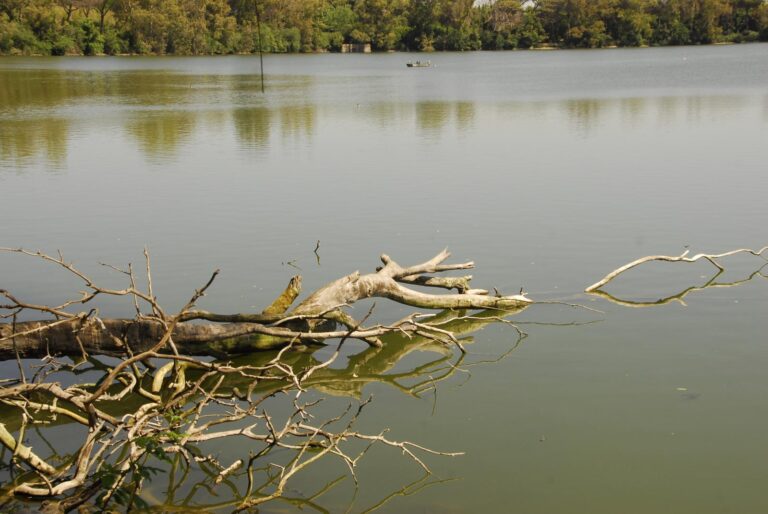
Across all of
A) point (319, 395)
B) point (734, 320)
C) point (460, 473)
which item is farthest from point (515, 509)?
point (734, 320)

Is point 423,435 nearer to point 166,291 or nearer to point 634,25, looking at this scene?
point 166,291

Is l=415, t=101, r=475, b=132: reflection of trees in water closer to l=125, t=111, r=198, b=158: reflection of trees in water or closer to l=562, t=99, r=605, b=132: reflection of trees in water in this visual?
l=562, t=99, r=605, b=132: reflection of trees in water

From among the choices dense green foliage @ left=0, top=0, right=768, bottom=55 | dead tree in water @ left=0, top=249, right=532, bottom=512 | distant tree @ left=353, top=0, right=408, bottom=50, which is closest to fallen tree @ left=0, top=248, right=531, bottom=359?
dead tree in water @ left=0, top=249, right=532, bottom=512

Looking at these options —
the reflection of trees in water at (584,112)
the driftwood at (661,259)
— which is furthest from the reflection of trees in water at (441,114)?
the driftwood at (661,259)

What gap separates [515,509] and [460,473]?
18.6 inches

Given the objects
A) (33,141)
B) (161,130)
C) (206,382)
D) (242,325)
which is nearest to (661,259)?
(242,325)

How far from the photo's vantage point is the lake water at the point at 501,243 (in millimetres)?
6047

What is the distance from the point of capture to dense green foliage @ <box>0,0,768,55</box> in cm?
9888

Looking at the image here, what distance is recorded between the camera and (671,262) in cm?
1056

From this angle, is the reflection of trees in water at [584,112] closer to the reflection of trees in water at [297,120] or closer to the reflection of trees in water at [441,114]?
the reflection of trees in water at [441,114]

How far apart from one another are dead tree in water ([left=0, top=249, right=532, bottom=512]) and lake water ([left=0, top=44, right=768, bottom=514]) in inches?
10.7

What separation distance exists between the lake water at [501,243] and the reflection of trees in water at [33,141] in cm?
12

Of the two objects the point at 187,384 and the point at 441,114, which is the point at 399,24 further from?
the point at 187,384

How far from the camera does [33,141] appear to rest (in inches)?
876
